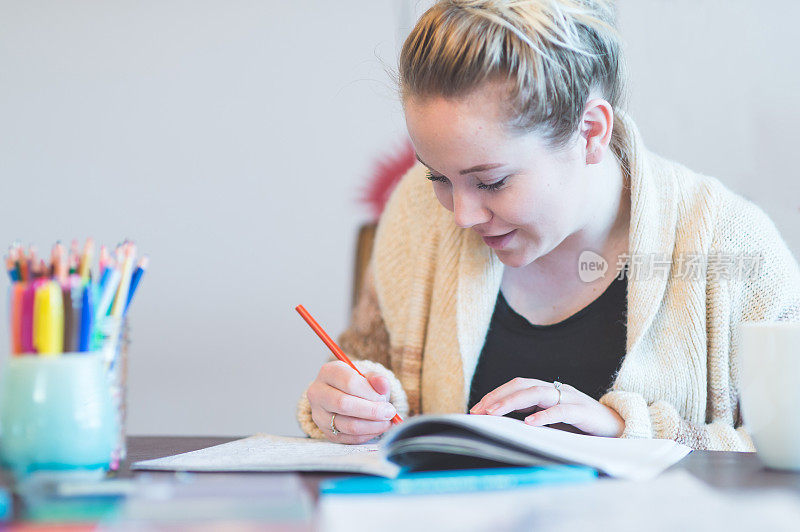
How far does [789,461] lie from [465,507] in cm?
33

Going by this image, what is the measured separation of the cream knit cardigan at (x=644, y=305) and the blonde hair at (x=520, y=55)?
0.19m

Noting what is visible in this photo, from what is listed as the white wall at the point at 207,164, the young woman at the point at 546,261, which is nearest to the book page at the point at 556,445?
the young woman at the point at 546,261

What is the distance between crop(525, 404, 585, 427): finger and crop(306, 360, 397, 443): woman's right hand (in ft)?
0.54

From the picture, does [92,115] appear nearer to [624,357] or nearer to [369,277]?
[369,277]

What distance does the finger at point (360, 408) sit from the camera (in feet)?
2.77

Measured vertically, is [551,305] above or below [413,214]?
below

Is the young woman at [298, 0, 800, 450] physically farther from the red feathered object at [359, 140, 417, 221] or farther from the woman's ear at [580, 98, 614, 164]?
the red feathered object at [359, 140, 417, 221]

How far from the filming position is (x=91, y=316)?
1.86 ft

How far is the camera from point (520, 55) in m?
0.91

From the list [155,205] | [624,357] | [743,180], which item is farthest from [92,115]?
[743,180]

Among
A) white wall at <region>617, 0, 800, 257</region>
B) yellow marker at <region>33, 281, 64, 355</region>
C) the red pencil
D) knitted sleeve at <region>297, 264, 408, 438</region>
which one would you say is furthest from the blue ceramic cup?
white wall at <region>617, 0, 800, 257</region>

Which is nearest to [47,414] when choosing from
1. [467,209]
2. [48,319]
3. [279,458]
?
[48,319]

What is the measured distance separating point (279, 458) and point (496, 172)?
0.43 meters

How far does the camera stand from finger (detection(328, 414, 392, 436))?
0.84m
